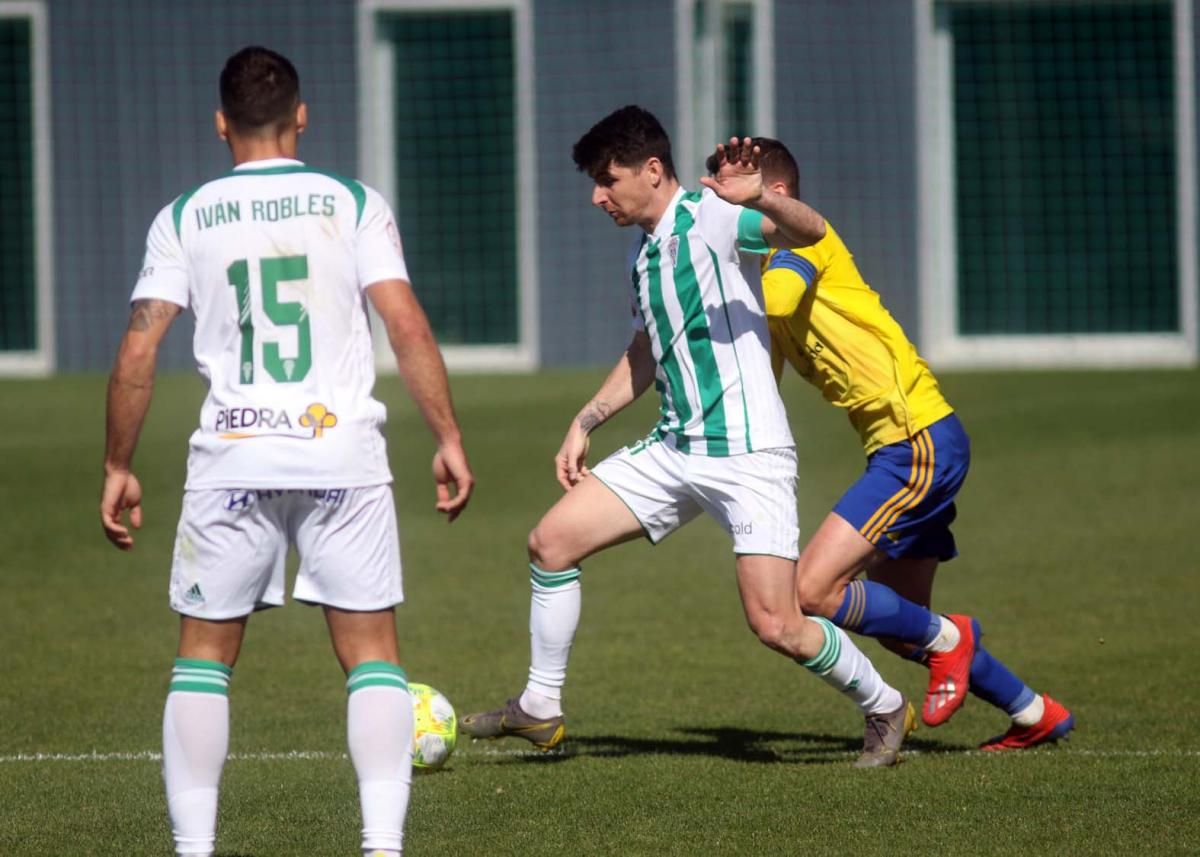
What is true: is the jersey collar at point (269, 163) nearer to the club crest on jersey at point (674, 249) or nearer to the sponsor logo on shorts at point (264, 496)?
the sponsor logo on shorts at point (264, 496)

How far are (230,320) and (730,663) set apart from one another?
4.34m

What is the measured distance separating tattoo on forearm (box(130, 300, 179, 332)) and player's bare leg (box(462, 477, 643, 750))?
197 cm

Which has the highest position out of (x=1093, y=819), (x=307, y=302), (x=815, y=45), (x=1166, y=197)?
(x=815, y=45)

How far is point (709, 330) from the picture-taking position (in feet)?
19.9

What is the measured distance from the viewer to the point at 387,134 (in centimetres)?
2350

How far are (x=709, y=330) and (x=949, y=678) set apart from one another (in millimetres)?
1442

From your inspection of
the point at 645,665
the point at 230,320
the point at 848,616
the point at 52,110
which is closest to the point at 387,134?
the point at 52,110

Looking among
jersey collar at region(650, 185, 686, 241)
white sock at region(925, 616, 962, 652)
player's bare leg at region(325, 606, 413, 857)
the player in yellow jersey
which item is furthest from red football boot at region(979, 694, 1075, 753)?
player's bare leg at region(325, 606, 413, 857)

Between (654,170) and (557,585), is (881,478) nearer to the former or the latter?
(557,585)

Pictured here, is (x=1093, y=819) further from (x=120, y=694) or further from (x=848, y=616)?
(x=120, y=694)

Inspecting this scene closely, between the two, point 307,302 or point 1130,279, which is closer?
point 307,302

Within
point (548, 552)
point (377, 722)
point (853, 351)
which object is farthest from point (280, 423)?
point (853, 351)

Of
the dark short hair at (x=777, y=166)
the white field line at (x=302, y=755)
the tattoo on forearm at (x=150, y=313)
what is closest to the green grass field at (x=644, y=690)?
the white field line at (x=302, y=755)

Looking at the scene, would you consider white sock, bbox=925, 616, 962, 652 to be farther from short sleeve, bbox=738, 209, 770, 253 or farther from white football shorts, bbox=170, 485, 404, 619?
white football shorts, bbox=170, 485, 404, 619
